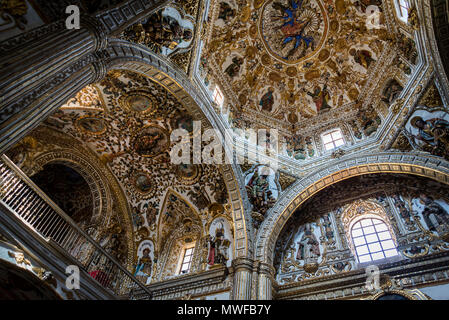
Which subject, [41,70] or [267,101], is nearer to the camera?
[41,70]

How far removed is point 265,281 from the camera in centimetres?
969

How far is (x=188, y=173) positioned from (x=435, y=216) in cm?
914

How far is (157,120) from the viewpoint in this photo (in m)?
11.4

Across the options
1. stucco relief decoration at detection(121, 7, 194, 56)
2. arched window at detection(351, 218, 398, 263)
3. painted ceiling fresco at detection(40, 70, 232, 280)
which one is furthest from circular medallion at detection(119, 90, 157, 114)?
arched window at detection(351, 218, 398, 263)

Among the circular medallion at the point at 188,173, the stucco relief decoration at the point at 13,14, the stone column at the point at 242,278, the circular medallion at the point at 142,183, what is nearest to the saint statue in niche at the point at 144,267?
the circular medallion at the point at 142,183

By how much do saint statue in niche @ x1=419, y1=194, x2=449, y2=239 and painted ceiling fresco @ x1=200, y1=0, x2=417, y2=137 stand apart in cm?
383

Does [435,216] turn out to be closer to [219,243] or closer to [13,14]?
[219,243]

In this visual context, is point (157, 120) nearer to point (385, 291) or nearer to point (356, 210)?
point (356, 210)

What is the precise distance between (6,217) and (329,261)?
974 cm

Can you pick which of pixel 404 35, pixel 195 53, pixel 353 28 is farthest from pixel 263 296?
pixel 353 28

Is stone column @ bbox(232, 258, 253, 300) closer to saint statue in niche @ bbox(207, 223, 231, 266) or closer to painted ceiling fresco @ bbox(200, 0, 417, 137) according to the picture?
saint statue in niche @ bbox(207, 223, 231, 266)

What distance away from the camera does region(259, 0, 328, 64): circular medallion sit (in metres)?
14.3

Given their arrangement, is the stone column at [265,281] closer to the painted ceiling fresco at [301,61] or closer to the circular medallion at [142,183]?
the circular medallion at [142,183]

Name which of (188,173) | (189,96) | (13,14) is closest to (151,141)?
(188,173)
